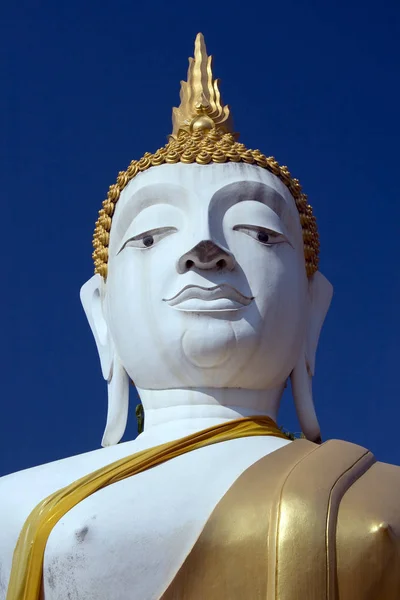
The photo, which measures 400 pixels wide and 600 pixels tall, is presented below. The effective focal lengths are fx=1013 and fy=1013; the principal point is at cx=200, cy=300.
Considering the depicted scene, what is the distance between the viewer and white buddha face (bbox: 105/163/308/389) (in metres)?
5.64

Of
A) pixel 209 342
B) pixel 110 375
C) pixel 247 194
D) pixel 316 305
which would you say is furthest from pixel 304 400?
pixel 247 194

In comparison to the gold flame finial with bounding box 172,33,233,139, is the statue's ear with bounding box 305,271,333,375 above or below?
below

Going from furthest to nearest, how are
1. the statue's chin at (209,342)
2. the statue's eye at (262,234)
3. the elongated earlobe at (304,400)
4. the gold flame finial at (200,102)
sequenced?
the gold flame finial at (200,102)
the elongated earlobe at (304,400)
the statue's eye at (262,234)
the statue's chin at (209,342)

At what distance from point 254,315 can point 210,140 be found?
1.28m

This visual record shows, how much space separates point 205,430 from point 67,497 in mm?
825

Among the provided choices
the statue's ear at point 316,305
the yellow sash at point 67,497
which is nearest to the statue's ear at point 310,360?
the statue's ear at point 316,305

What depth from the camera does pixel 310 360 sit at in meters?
6.40

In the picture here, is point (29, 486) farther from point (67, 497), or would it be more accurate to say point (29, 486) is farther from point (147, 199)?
point (147, 199)

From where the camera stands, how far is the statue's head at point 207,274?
5.65 meters

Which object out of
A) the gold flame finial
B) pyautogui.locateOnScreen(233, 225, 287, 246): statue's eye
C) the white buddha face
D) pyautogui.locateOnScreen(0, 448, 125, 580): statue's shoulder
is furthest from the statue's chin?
the gold flame finial

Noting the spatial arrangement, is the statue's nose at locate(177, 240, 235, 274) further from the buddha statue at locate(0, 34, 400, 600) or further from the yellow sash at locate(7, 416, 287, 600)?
the yellow sash at locate(7, 416, 287, 600)

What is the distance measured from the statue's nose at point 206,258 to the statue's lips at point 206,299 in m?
0.11

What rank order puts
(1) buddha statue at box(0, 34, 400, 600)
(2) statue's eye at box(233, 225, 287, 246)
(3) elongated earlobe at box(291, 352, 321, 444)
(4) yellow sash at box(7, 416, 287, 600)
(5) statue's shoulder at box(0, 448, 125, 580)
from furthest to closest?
(3) elongated earlobe at box(291, 352, 321, 444) < (2) statue's eye at box(233, 225, 287, 246) < (5) statue's shoulder at box(0, 448, 125, 580) < (4) yellow sash at box(7, 416, 287, 600) < (1) buddha statue at box(0, 34, 400, 600)

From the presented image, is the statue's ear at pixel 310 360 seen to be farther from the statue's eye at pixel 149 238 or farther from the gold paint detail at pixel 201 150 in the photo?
the statue's eye at pixel 149 238
